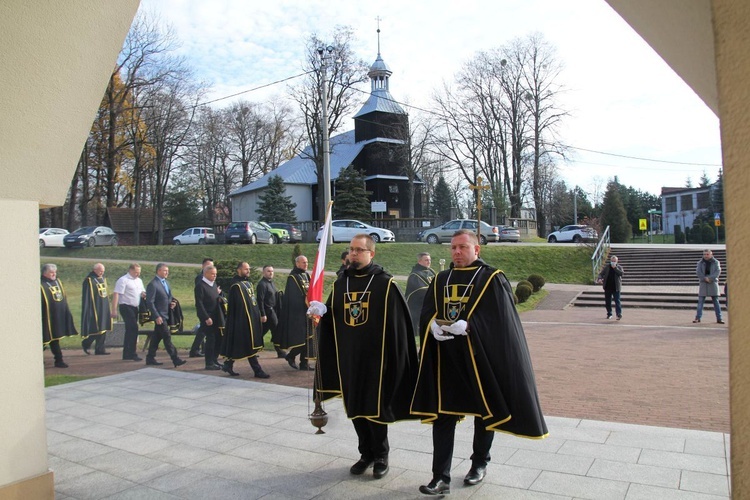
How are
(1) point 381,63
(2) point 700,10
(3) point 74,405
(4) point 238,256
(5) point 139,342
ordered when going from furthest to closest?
(1) point 381,63, (4) point 238,256, (5) point 139,342, (3) point 74,405, (2) point 700,10

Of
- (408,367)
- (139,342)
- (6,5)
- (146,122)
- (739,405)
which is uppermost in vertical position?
(146,122)

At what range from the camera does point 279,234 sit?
31.9 meters

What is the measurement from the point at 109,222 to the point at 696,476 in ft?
115

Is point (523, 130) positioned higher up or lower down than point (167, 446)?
higher up

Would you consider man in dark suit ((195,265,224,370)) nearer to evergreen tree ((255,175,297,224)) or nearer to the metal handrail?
the metal handrail

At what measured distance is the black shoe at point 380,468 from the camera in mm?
4512

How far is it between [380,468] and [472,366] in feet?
3.93

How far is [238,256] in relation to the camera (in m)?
22.5

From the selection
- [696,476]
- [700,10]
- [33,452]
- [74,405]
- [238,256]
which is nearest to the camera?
[700,10]

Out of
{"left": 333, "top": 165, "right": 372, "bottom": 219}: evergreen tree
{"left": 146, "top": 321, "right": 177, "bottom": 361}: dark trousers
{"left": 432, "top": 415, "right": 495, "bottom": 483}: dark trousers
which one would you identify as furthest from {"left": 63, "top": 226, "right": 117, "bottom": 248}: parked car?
{"left": 432, "top": 415, "right": 495, "bottom": 483}: dark trousers

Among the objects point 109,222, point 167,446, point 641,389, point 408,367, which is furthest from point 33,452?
point 109,222

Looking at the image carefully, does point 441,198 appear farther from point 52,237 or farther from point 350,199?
point 52,237

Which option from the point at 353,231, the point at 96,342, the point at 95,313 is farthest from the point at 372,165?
the point at 96,342

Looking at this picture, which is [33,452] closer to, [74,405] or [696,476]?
[74,405]
